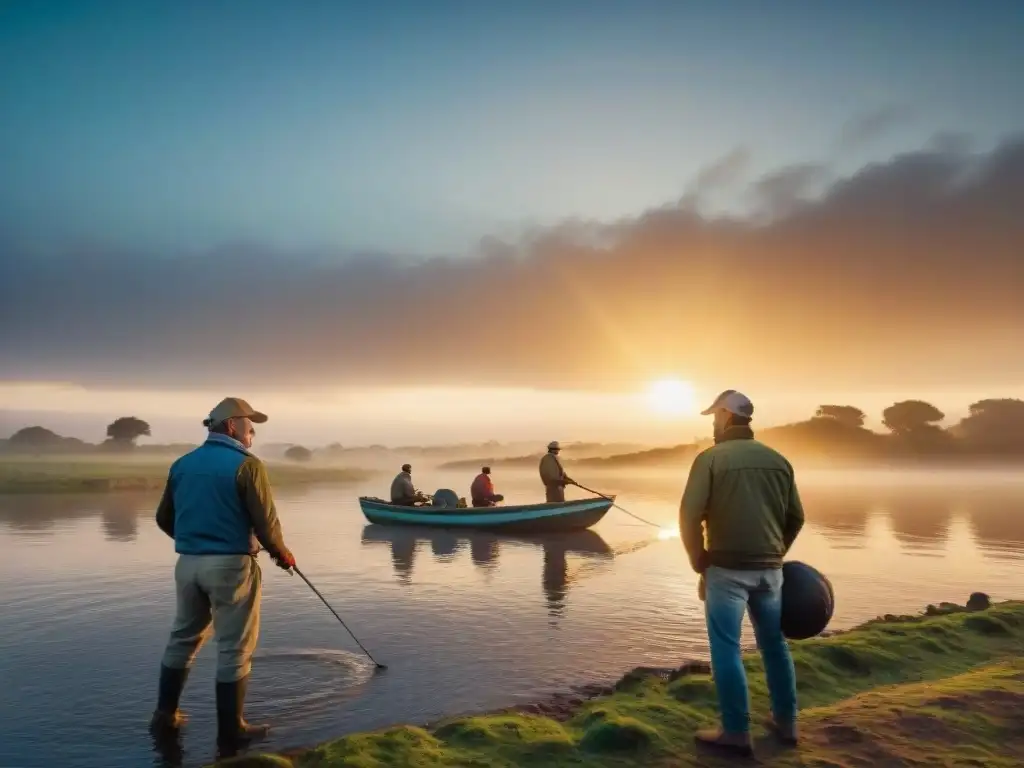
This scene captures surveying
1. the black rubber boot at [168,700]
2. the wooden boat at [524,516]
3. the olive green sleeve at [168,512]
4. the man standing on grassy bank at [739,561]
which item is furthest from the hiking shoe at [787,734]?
the wooden boat at [524,516]

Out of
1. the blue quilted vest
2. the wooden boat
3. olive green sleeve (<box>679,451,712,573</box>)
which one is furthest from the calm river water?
olive green sleeve (<box>679,451,712,573</box>)

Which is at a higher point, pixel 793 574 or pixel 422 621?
pixel 793 574

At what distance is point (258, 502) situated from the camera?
695cm

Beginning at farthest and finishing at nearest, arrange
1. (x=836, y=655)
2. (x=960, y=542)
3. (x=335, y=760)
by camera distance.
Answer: (x=960, y=542)
(x=836, y=655)
(x=335, y=760)

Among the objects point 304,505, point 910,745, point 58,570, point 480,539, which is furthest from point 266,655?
point 304,505

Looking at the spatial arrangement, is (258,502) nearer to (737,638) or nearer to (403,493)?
(737,638)

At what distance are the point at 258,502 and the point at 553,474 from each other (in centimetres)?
2076

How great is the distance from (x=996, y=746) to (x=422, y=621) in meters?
9.28

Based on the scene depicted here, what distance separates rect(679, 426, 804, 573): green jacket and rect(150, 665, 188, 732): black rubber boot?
5473 millimetres

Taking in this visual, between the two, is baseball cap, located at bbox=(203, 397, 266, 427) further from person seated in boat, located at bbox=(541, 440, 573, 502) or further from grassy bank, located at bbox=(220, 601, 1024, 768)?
person seated in boat, located at bbox=(541, 440, 573, 502)

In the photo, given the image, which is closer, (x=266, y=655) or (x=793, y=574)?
(x=793, y=574)

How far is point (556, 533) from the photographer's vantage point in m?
27.8

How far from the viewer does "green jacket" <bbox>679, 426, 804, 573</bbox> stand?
6.11 m

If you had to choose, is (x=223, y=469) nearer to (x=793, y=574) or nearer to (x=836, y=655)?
(x=793, y=574)
